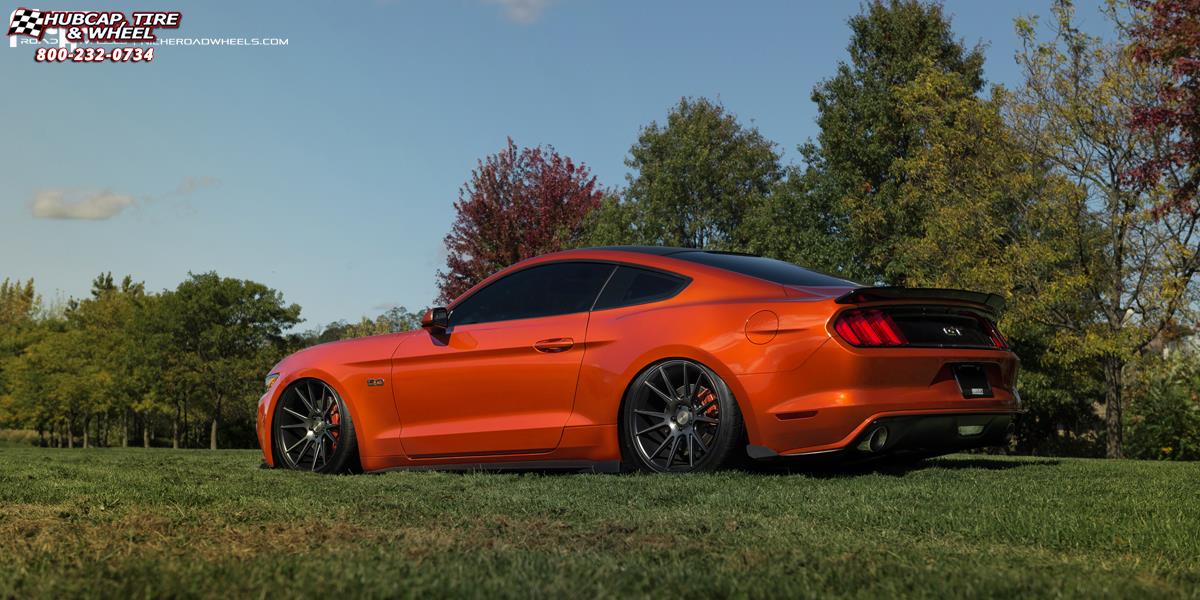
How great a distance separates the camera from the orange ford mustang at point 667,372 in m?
6.00

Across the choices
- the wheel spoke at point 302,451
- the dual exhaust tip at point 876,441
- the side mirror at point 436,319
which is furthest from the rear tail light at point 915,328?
the wheel spoke at point 302,451

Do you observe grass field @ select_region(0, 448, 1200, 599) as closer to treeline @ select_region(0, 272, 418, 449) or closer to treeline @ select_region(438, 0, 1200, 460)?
treeline @ select_region(438, 0, 1200, 460)

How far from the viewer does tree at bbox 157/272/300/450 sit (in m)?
53.9

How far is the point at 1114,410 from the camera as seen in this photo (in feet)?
71.6

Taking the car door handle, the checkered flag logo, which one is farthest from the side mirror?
the checkered flag logo

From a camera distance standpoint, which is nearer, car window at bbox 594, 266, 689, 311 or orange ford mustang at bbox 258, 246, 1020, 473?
orange ford mustang at bbox 258, 246, 1020, 473

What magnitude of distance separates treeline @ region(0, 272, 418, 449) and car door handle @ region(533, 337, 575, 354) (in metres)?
45.1

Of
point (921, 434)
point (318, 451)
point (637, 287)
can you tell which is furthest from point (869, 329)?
point (318, 451)

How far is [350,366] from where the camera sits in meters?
7.76

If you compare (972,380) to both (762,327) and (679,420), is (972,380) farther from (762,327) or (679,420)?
(679,420)

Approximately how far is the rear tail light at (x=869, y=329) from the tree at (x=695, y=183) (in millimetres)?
25990

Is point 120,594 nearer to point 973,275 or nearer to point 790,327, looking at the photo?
point 790,327

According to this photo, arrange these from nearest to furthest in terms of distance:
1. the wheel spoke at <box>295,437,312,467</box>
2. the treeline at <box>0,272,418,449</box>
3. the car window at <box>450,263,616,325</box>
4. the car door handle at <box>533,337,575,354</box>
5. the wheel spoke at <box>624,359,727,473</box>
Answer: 1. the wheel spoke at <box>624,359,727,473</box>
2. the car door handle at <box>533,337,575,354</box>
3. the car window at <box>450,263,616,325</box>
4. the wheel spoke at <box>295,437,312,467</box>
5. the treeline at <box>0,272,418,449</box>

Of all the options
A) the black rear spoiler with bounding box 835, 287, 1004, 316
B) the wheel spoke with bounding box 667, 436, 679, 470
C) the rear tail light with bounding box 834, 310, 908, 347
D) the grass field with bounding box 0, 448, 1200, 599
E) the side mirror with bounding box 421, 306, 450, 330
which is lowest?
the grass field with bounding box 0, 448, 1200, 599
